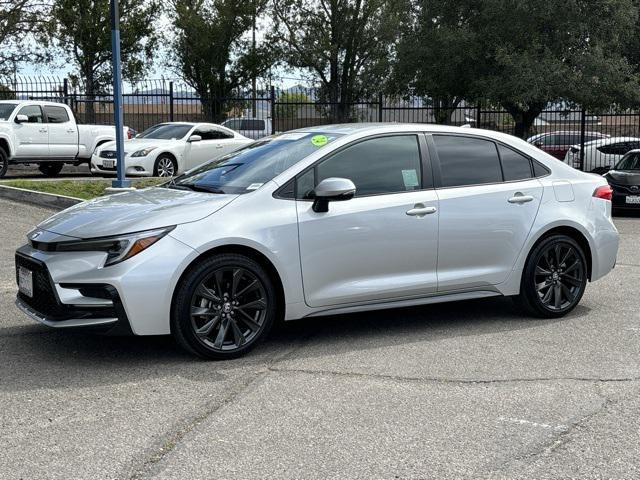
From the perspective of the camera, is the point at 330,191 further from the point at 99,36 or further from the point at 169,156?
Result: the point at 99,36

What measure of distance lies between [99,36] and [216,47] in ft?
17.7

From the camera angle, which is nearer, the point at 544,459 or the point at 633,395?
the point at 544,459

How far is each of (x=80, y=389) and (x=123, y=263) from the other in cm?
82

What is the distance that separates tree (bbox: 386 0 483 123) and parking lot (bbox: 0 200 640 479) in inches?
563

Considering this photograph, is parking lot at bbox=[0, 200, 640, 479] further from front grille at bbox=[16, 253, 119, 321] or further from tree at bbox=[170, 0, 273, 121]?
tree at bbox=[170, 0, 273, 121]

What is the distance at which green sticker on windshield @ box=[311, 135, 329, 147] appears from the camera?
6262 millimetres

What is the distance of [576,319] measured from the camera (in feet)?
23.1

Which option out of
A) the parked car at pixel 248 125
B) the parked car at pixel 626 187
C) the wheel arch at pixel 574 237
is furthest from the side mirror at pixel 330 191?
the parked car at pixel 248 125

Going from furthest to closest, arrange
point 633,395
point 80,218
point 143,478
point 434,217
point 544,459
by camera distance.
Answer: point 434,217, point 80,218, point 633,395, point 544,459, point 143,478

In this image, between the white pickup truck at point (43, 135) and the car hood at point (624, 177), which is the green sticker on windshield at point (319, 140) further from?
the white pickup truck at point (43, 135)

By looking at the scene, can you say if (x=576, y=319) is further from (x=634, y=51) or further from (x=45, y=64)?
(x=45, y=64)

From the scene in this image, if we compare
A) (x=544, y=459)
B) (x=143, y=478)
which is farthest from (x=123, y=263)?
(x=544, y=459)

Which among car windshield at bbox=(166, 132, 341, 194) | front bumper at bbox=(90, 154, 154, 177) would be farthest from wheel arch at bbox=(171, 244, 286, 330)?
front bumper at bbox=(90, 154, 154, 177)

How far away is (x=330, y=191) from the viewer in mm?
5805
